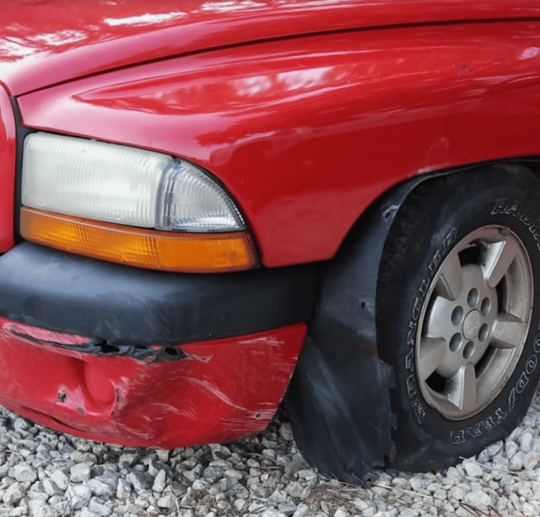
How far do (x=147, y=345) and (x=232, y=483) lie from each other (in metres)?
0.70

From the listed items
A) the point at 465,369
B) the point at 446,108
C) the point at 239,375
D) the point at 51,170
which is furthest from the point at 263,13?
the point at 465,369

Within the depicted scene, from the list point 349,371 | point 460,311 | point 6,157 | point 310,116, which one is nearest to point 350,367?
point 349,371

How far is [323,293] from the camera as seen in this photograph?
204 centimetres

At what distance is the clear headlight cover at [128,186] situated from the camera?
177cm

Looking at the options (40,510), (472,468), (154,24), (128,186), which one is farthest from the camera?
(472,468)

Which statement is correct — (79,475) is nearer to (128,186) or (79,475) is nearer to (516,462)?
(128,186)

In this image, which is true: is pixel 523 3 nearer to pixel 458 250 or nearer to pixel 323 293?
pixel 458 250

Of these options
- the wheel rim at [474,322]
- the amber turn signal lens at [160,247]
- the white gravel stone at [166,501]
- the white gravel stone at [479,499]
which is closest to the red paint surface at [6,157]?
the amber turn signal lens at [160,247]

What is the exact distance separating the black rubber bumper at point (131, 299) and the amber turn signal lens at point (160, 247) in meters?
0.03

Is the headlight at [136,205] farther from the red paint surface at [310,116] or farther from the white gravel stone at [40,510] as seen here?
the white gravel stone at [40,510]

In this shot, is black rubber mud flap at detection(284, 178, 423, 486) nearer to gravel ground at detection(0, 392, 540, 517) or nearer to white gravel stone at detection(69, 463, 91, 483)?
gravel ground at detection(0, 392, 540, 517)

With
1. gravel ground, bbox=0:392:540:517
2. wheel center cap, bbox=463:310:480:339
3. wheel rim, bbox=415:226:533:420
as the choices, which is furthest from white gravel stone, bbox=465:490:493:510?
wheel center cap, bbox=463:310:480:339

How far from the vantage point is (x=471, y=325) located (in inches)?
94.7

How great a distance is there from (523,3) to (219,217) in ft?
4.01
